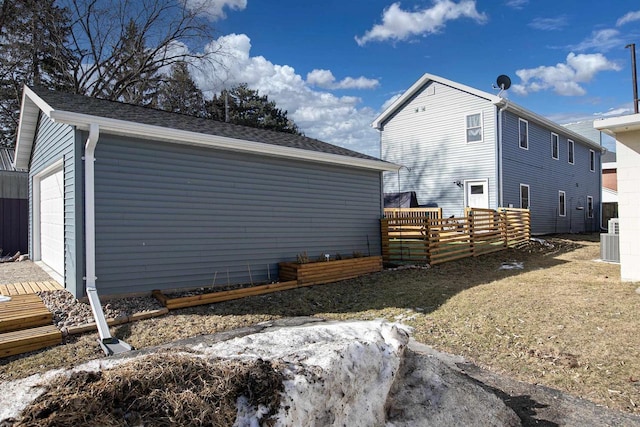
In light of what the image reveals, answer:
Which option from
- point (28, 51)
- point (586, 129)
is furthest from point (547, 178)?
point (28, 51)

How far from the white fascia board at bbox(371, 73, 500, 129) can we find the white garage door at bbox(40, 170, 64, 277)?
43.5 ft

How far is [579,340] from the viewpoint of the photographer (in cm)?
427

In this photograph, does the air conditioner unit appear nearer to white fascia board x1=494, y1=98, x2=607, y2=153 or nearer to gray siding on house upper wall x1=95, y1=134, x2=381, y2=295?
gray siding on house upper wall x1=95, y1=134, x2=381, y2=295

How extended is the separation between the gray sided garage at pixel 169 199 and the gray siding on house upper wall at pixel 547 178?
28.8 feet

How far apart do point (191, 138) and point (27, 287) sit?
11.4 ft

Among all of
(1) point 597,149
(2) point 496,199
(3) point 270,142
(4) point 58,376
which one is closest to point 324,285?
(3) point 270,142

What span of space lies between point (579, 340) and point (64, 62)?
21460mm

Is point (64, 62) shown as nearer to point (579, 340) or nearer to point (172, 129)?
point (172, 129)

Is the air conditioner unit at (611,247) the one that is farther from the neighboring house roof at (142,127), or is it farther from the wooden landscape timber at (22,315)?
the wooden landscape timber at (22,315)

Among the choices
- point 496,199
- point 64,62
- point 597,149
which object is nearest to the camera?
point 496,199

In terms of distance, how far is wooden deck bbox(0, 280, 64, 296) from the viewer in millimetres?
5899

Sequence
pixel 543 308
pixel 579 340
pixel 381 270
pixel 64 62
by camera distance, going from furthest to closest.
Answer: pixel 64 62
pixel 381 270
pixel 543 308
pixel 579 340

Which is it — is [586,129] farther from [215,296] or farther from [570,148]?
[215,296]

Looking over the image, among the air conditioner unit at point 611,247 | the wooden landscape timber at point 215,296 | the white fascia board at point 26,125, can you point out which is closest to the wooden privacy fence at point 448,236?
the air conditioner unit at point 611,247
